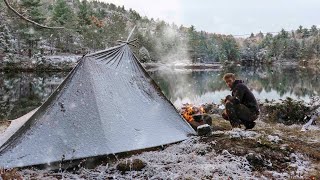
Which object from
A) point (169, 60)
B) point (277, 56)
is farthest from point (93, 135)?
point (277, 56)

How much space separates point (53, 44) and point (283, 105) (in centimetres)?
8984

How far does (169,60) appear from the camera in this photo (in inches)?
5610

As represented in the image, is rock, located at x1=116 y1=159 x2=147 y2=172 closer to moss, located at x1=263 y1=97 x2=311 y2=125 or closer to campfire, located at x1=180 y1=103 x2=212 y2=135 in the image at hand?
campfire, located at x1=180 y1=103 x2=212 y2=135

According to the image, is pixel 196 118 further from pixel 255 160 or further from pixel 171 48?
pixel 171 48

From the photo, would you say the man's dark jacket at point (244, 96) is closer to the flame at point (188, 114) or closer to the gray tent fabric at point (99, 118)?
the gray tent fabric at point (99, 118)

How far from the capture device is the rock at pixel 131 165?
738 centimetres

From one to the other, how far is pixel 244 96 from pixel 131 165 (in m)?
4.61

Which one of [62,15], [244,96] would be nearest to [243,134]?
[244,96]

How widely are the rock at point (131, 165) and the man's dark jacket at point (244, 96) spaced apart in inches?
164

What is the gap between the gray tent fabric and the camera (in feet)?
26.0

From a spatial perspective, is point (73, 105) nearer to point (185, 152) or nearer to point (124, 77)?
point (124, 77)

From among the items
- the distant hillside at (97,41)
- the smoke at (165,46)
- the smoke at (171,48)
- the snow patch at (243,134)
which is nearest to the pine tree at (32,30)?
the distant hillside at (97,41)

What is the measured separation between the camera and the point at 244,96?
1045cm

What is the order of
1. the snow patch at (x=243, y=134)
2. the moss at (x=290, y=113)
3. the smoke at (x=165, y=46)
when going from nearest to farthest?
1. the snow patch at (x=243, y=134)
2. the moss at (x=290, y=113)
3. the smoke at (x=165, y=46)
